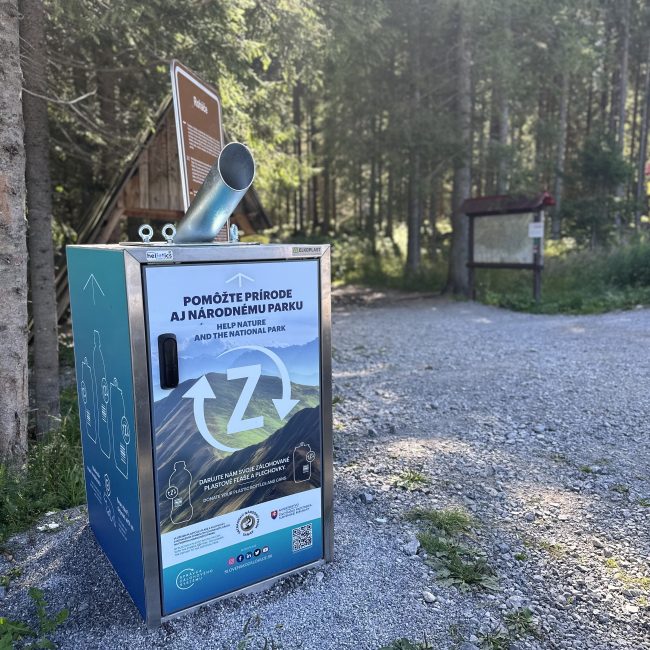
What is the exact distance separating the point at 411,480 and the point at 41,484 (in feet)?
8.01

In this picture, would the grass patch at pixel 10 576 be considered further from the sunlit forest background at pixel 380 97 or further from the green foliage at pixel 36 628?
the sunlit forest background at pixel 380 97

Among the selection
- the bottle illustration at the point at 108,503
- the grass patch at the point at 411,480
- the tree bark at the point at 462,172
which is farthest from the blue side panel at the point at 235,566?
the tree bark at the point at 462,172

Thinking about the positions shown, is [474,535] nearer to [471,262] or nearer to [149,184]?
[149,184]

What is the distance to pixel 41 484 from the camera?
3814mm

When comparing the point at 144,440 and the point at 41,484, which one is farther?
the point at 41,484

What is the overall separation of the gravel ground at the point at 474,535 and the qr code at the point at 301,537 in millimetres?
161

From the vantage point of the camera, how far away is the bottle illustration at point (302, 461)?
2.82 metres

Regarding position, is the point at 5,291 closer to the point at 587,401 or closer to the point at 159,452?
the point at 159,452

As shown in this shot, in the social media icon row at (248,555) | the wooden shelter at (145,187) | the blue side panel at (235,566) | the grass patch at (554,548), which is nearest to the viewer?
the blue side panel at (235,566)

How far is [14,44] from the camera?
3664 millimetres

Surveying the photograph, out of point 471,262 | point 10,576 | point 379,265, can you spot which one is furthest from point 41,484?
point 379,265

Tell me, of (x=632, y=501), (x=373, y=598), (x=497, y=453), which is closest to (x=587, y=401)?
(x=497, y=453)

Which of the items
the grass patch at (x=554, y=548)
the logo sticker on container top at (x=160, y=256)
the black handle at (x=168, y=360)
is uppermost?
A: the logo sticker on container top at (x=160, y=256)

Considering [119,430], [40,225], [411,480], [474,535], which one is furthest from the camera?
[40,225]
